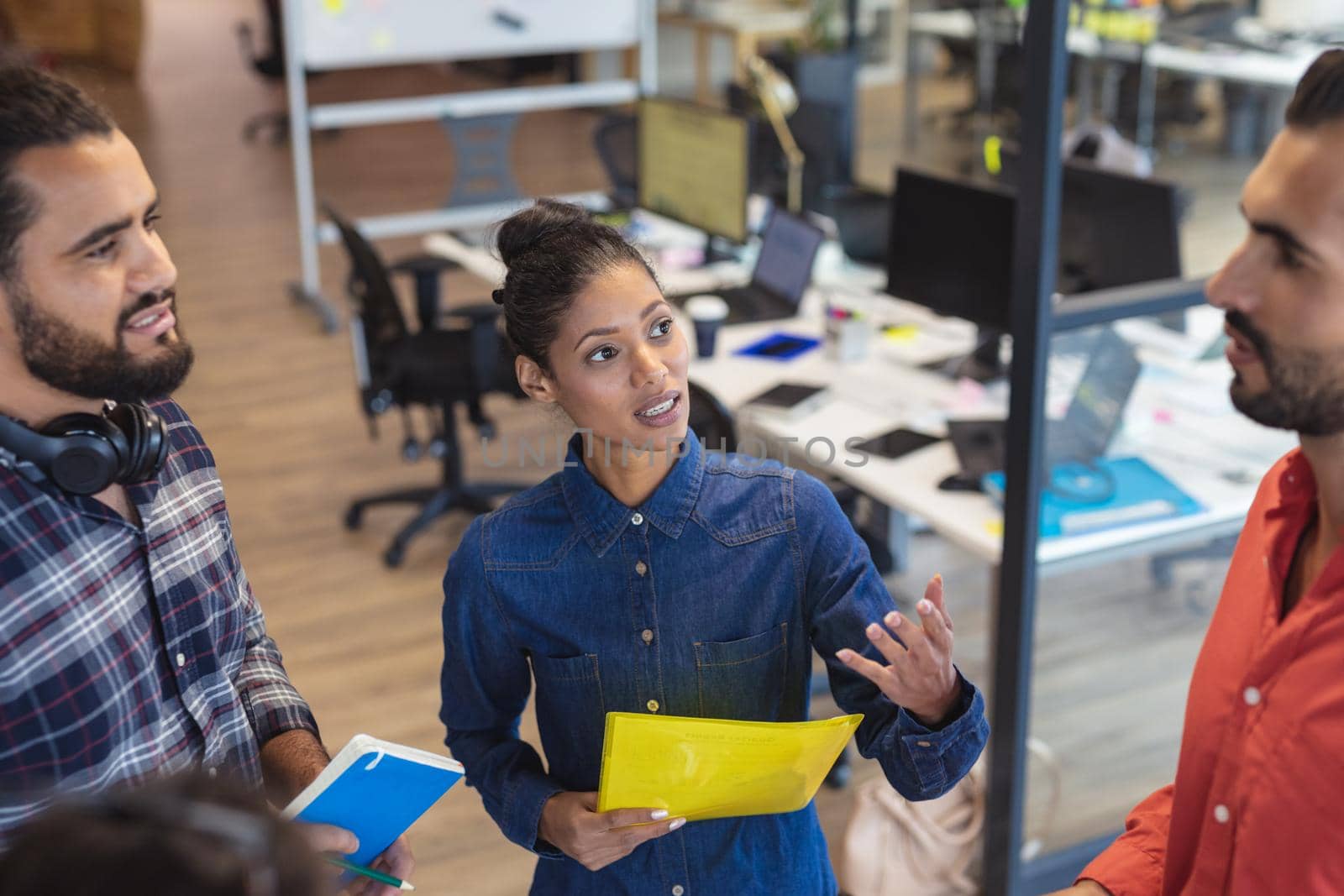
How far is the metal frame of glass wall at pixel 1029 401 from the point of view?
6.97ft

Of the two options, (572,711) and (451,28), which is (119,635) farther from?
(451,28)

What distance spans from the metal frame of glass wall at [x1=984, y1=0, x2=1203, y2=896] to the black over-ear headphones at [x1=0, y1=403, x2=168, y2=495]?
145 cm

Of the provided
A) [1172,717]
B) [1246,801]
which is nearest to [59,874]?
[1246,801]

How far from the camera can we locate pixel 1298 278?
3.85ft

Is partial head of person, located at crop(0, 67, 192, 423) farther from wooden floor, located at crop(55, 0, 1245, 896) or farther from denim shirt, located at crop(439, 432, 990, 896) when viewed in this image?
denim shirt, located at crop(439, 432, 990, 896)

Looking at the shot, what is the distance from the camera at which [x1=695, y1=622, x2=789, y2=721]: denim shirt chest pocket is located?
4.86ft

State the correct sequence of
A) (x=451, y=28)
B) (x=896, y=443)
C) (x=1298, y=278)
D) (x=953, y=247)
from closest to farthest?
(x=1298, y=278)
(x=896, y=443)
(x=953, y=247)
(x=451, y=28)

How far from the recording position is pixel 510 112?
6410mm

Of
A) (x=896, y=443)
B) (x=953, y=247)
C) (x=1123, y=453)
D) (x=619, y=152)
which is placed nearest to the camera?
(x=1123, y=453)

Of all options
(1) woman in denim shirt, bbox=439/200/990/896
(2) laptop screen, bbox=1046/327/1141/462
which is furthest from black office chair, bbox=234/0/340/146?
(1) woman in denim shirt, bbox=439/200/990/896

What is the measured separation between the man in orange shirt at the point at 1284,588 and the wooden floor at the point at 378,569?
2.66 ft

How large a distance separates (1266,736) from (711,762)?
1.74ft

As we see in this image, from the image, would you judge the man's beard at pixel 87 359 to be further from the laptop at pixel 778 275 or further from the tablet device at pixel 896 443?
the laptop at pixel 778 275

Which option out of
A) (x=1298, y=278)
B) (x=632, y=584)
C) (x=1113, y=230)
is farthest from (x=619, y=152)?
(x=1298, y=278)
